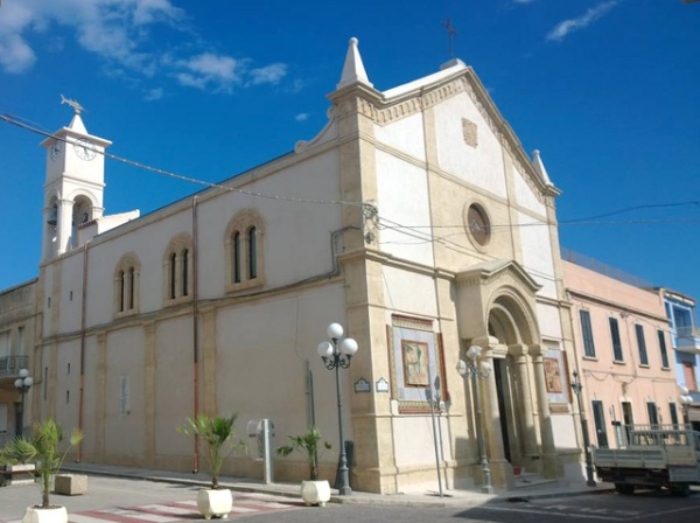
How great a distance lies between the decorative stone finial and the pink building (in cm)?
1337

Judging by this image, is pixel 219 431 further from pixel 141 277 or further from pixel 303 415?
pixel 141 277

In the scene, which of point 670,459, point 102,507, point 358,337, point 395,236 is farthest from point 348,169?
point 670,459

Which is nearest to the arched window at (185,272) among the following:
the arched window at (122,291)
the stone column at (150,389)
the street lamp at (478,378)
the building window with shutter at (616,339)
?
the stone column at (150,389)

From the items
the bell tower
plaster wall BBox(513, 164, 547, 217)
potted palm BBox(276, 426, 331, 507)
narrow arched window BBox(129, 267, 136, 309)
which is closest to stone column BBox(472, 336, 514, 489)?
potted palm BBox(276, 426, 331, 507)

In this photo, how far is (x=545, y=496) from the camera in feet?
59.4

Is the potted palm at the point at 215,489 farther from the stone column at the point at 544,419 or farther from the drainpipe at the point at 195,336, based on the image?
the stone column at the point at 544,419

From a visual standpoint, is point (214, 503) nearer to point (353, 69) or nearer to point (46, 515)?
point (46, 515)

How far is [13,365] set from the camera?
30984mm

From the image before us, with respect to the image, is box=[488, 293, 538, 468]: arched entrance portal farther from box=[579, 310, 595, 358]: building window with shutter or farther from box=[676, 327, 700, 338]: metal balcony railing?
box=[676, 327, 700, 338]: metal balcony railing

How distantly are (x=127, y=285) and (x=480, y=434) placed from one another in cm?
1465

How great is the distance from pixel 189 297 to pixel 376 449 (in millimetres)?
9400

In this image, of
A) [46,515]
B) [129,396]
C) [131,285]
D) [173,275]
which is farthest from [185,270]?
[46,515]

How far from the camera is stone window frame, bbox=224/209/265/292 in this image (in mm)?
20611

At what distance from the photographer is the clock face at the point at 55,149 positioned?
31.3 m
